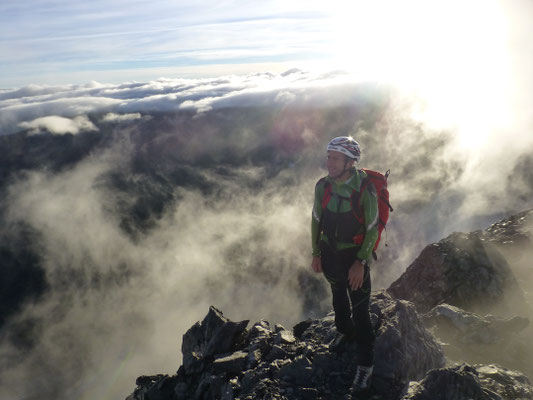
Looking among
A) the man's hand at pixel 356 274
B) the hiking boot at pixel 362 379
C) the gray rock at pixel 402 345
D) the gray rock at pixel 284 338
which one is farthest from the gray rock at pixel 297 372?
the man's hand at pixel 356 274

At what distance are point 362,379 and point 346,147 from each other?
5728 millimetres

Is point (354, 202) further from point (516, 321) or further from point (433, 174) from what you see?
A: point (433, 174)

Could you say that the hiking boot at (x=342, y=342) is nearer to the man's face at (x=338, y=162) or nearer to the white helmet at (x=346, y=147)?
the man's face at (x=338, y=162)

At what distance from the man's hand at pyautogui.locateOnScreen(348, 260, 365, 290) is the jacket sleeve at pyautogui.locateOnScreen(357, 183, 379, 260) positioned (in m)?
A: 0.20

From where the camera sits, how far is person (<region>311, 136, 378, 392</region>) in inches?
306

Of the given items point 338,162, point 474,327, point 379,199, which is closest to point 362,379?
point 379,199

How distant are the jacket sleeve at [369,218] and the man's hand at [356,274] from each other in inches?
7.9

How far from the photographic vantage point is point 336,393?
353 inches

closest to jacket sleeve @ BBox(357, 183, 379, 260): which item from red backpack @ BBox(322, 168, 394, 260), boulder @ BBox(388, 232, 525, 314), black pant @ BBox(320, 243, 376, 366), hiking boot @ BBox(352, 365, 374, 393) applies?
red backpack @ BBox(322, 168, 394, 260)

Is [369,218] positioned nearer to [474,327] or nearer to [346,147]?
[346,147]

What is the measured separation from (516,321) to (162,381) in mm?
13967

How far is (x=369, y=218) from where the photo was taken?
25.0 ft

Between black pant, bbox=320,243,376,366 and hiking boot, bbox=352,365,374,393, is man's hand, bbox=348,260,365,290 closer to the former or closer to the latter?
black pant, bbox=320,243,376,366

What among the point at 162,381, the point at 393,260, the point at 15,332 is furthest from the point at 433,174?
the point at 15,332
